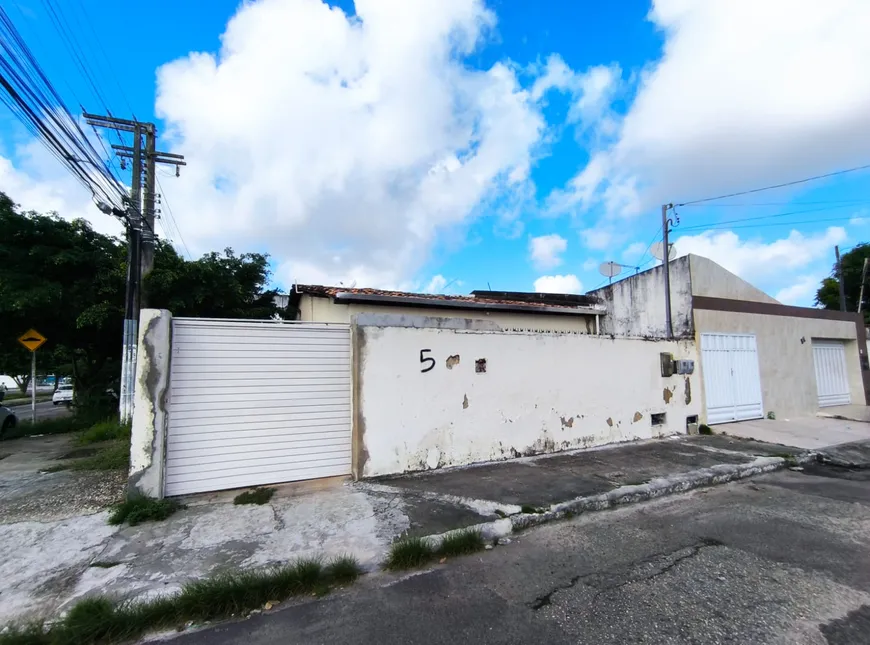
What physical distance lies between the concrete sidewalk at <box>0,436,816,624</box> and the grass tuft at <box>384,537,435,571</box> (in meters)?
0.14

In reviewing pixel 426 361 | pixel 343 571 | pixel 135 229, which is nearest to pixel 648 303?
pixel 426 361

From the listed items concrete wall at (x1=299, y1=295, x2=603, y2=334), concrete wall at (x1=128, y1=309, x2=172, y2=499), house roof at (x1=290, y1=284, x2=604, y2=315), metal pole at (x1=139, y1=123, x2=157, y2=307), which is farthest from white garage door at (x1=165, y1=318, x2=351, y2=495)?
metal pole at (x1=139, y1=123, x2=157, y2=307)

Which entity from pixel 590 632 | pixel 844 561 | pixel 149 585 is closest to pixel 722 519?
pixel 844 561

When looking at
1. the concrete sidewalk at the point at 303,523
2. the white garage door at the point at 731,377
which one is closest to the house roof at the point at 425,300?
the white garage door at the point at 731,377

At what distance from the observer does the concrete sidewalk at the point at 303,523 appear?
10.9 feet

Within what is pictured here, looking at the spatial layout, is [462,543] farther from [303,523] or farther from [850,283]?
[850,283]

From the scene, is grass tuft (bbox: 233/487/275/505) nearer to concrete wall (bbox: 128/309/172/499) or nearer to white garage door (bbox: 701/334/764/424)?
concrete wall (bbox: 128/309/172/499)

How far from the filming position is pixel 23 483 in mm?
5965

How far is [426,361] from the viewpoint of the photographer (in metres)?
6.29

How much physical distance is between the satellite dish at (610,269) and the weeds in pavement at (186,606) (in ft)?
36.2

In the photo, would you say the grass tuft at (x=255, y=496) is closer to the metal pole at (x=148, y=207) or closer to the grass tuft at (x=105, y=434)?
the grass tuft at (x=105, y=434)

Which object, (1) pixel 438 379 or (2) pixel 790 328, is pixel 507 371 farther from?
(2) pixel 790 328

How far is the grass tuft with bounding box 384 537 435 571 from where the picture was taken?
3512mm

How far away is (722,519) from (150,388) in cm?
690
